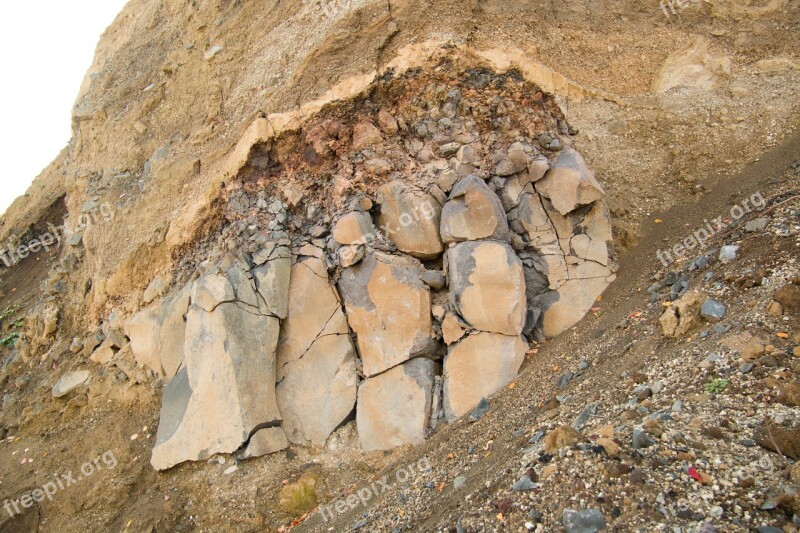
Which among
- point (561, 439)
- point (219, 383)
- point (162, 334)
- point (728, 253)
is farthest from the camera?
point (162, 334)

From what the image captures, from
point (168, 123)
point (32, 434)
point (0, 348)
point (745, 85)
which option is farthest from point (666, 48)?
point (0, 348)

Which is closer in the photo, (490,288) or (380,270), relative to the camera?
(490,288)

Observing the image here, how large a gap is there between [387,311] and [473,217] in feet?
4.99

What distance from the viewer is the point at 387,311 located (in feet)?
22.4

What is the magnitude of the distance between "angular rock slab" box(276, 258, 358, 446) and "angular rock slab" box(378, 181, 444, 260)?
1012 mm

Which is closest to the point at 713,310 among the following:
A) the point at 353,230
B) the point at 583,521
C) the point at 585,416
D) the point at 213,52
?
the point at 585,416

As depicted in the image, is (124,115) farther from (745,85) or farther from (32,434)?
(745,85)

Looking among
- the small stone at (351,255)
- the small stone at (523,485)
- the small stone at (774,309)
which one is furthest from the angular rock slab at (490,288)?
the small stone at (523,485)

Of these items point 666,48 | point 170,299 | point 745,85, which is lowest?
point 745,85

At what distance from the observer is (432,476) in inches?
209

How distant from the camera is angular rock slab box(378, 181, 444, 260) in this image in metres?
7.09

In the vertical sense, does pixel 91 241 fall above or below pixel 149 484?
above

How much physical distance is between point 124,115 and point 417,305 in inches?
248

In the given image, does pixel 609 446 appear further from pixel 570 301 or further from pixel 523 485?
pixel 570 301
